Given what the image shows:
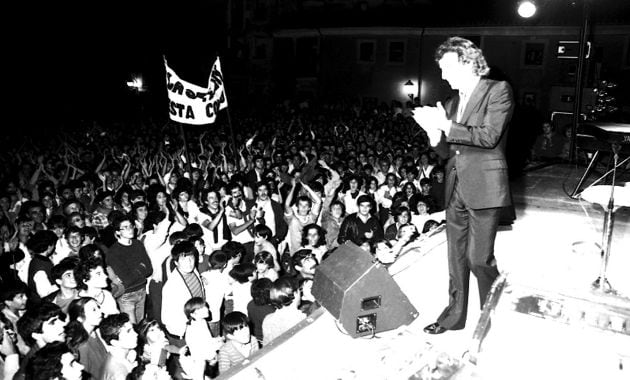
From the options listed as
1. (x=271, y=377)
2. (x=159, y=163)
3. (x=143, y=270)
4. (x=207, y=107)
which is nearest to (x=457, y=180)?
(x=271, y=377)

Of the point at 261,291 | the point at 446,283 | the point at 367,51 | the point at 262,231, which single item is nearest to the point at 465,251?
the point at 446,283

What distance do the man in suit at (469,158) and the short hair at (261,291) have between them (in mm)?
1768

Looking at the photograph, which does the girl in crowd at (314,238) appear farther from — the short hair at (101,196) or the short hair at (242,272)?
the short hair at (101,196)

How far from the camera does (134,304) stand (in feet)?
16.6

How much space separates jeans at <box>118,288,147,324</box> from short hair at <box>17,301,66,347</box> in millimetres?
1266

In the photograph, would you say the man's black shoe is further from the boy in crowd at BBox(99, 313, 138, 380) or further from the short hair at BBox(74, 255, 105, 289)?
the short hair at BBox(74, 255, 105, 289)

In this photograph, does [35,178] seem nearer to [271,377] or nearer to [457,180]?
[271,377]

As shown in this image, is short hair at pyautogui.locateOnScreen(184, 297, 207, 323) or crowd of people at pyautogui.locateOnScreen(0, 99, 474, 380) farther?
short hair at pyautogui.locateOnScreen(184, 297, 207, 323)

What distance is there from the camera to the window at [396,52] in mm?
26309

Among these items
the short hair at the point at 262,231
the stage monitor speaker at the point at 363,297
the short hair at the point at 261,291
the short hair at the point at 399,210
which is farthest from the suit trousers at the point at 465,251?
the short hair at the point at 399,210

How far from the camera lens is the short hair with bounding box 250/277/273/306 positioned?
14.1ft

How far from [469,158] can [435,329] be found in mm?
1099

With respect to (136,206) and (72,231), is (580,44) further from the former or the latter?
(72,231)

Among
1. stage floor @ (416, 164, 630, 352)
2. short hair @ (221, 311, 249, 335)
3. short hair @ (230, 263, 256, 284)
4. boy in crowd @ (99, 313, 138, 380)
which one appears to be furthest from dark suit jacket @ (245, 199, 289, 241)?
boy in crowd @ (99, 313, 138, 380)
